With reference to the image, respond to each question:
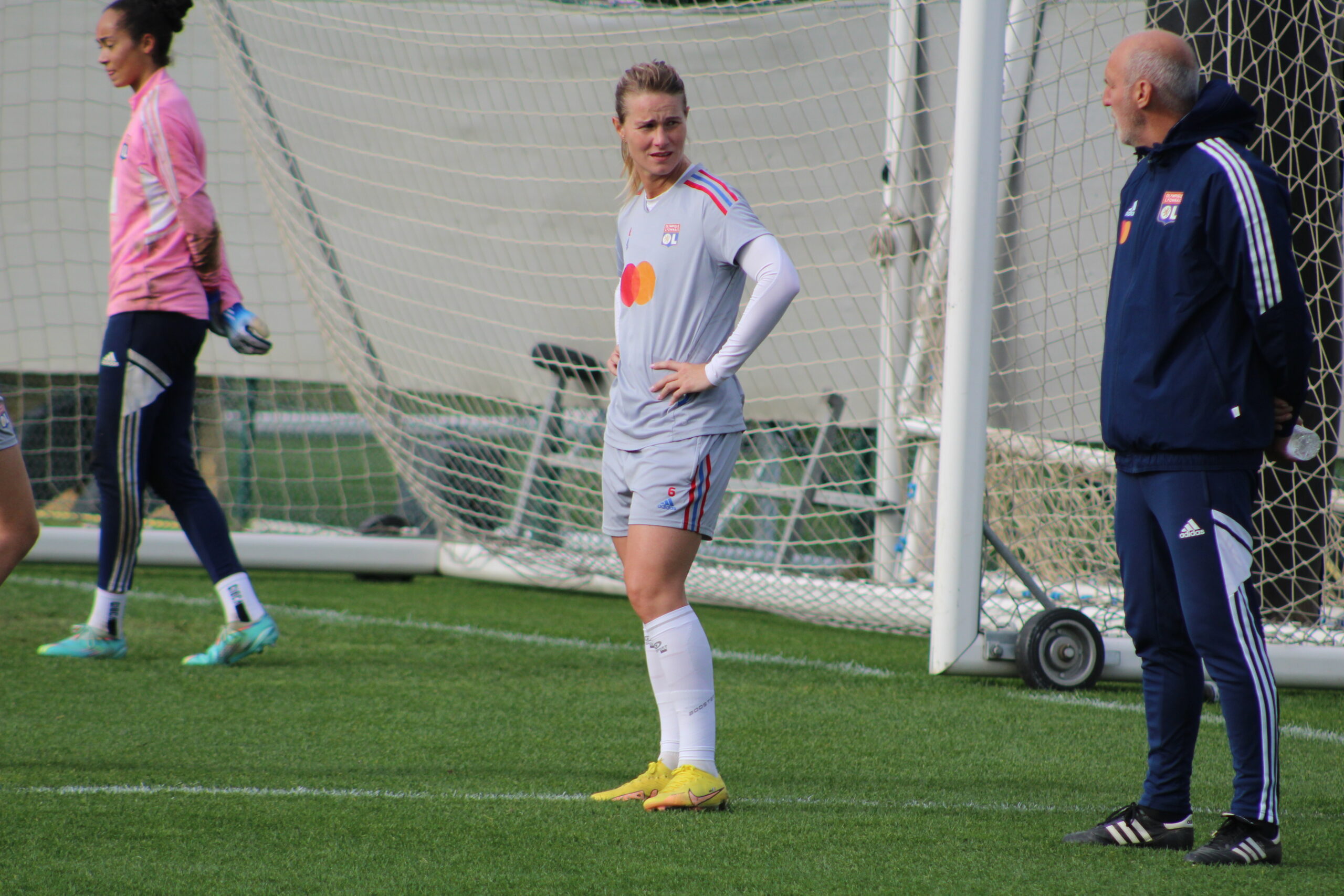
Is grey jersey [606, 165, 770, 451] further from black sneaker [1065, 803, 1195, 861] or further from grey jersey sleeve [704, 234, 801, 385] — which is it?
black sneaker [1065, 803, 1195, 861]

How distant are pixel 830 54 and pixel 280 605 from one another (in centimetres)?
357

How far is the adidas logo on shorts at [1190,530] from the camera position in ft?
8.27

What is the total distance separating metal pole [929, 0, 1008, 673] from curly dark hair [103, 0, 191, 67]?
2.72m

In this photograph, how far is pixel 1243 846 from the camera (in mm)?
2494

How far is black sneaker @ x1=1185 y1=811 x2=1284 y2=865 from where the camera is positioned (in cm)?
249

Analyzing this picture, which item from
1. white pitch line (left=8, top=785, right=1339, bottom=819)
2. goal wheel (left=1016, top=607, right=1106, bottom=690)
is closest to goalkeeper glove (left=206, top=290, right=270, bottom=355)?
white pitch line (left=8, top=785, right=1339, bottom=819)

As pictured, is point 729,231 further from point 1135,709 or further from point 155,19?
point 155,19

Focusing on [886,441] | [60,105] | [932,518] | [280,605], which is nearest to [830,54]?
[886,441]

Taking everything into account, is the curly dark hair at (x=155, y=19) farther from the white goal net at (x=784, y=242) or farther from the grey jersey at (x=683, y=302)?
the grey jersey at (x=683, y=302)

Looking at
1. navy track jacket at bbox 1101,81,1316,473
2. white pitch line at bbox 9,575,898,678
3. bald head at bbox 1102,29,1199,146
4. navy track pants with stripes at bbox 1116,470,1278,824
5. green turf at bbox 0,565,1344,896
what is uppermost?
bald head at bbox 1102,29,1199,146

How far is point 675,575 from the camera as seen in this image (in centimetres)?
294

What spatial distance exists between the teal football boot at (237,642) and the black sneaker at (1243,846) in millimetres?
3281

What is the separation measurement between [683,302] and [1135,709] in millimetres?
2330

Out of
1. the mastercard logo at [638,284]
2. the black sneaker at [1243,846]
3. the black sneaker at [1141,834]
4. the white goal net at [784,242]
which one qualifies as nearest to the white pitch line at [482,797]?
the black sneaker at [1141,834]
